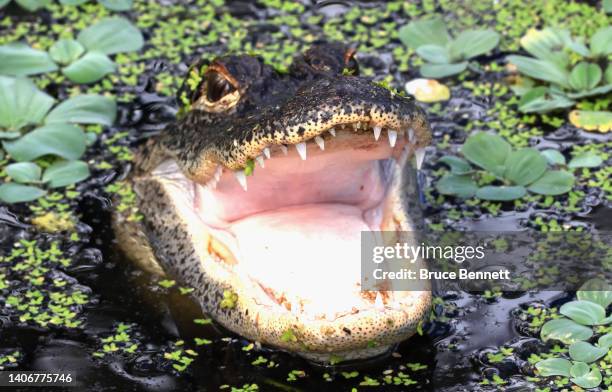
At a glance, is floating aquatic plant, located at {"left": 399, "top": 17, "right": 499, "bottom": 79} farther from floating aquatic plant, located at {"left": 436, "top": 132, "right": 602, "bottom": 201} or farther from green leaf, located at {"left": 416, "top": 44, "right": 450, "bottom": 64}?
floating aquatic plant, located at {"left": 436, "top": 132, "right": 602, "bottom": 201}

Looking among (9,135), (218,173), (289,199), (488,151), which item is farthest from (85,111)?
(488,151)

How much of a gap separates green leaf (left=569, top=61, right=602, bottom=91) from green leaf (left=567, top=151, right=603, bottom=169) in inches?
21.2

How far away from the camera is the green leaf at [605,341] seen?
15.6 ft

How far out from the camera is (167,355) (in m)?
4.97

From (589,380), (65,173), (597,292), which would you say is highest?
(65,173)

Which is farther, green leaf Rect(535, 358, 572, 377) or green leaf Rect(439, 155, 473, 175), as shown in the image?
green leaf Rect(439, 155, 473, 175)

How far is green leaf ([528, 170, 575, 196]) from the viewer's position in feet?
19.2

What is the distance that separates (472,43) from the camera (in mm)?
6988

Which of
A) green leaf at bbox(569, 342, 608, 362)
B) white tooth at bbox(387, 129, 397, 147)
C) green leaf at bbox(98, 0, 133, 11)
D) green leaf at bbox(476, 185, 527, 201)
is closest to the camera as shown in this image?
white tooth at bbox(387, 129, 397, 147)

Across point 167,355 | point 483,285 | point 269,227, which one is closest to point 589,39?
point 483,285

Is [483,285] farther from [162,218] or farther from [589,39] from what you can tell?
[589,39]

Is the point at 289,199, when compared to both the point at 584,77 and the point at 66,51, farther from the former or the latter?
the point at 66,51

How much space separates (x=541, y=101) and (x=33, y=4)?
3.37 metres

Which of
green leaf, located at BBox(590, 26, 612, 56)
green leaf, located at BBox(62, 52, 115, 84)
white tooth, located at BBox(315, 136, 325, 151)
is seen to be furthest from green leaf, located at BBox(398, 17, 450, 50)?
white tooth, located at BBox(315, 136, 325, 151)
